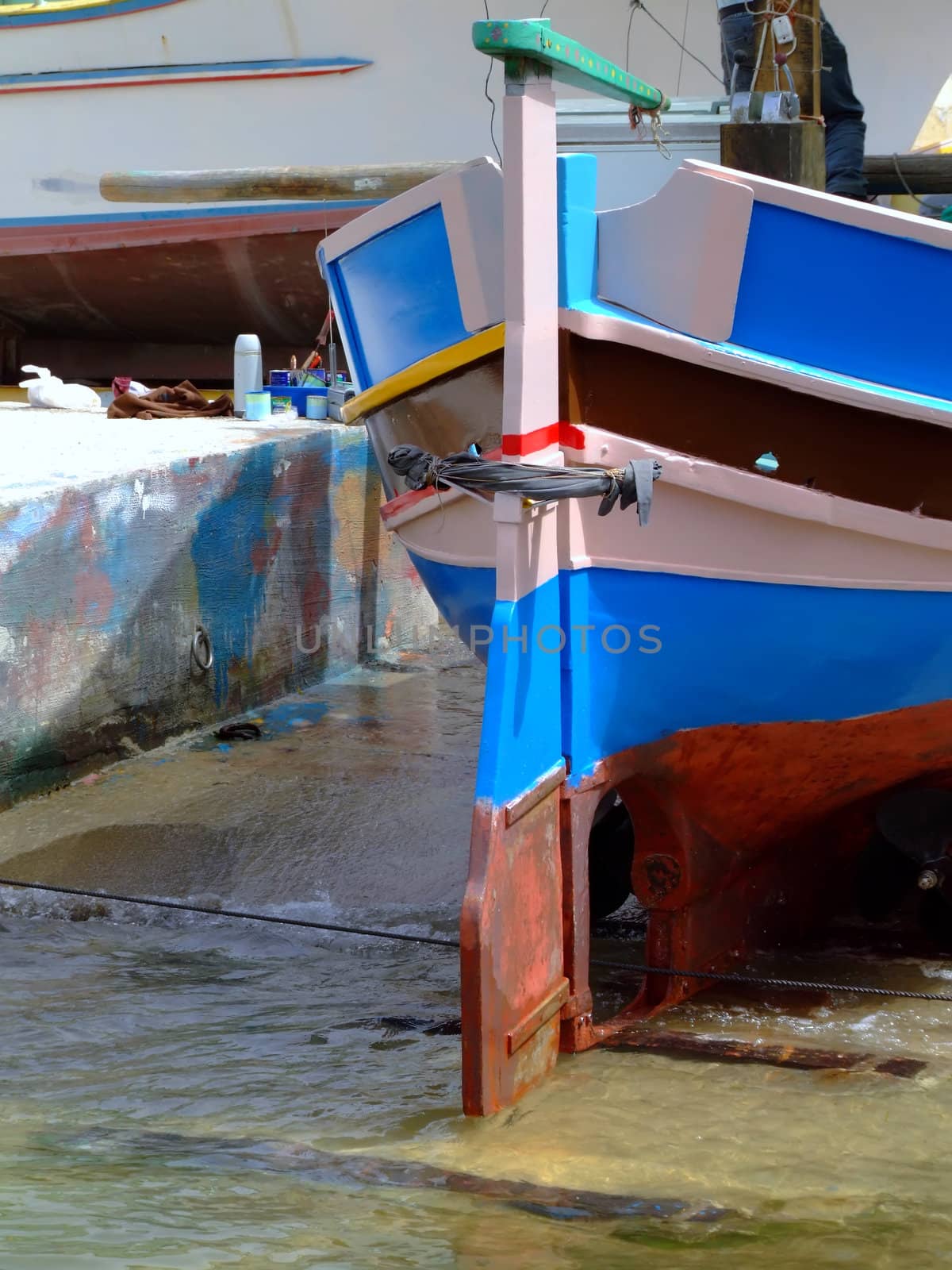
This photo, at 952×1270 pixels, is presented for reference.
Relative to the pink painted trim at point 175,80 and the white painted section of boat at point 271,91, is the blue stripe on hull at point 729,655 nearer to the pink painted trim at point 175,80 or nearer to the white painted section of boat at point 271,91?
the white painted section of boat at point 271,91

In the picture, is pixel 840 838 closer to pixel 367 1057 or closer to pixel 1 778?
pixel 367 1057

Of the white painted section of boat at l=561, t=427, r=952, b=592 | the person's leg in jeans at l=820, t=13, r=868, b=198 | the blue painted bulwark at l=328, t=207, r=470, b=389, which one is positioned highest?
the person's leg in jeans at l=820, t=13, r=868, b=198

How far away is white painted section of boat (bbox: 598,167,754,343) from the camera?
2.86 m

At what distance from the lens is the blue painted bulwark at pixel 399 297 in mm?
3168

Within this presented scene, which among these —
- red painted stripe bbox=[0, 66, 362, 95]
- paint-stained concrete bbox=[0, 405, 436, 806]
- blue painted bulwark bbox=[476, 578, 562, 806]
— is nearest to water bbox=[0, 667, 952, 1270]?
paint-stained concrete bbox=[0, 405, 436, 806]

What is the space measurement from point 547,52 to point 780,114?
1416 mm

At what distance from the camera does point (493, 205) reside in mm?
2990

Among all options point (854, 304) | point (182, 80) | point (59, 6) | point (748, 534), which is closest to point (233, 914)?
point (748, 534)

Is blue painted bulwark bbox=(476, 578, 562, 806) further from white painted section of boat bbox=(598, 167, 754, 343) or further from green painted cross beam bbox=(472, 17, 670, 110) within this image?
green painted cross beam bbox=(472, 17, 670, 110)

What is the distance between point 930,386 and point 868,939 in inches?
63.9

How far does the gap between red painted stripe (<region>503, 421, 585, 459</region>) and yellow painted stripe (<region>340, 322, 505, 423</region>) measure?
0.22 meters

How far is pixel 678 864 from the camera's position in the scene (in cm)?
330

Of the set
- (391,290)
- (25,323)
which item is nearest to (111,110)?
(25,323)

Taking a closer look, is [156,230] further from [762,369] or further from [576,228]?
[762,369]
